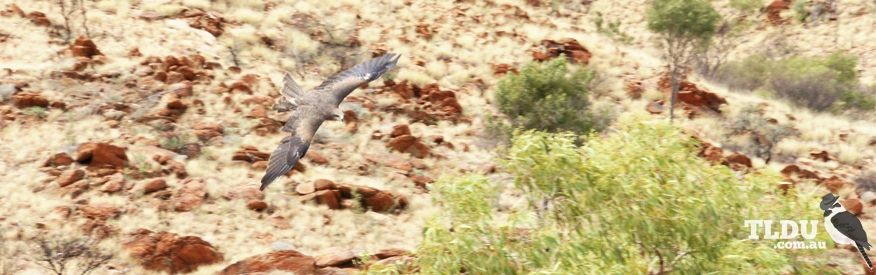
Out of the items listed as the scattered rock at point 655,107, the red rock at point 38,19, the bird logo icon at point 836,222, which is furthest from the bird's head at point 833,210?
the red rock at point 38,19

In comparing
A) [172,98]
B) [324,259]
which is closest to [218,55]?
[172,98]

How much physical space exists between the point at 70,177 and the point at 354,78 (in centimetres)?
740

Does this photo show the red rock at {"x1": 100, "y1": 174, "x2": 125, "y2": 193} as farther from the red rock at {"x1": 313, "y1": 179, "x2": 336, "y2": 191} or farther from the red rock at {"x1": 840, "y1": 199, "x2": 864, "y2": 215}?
the red rock at {"x1": 840, "y1": 199, "x2": 864, "y2": 215}

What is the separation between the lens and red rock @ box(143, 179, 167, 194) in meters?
16.8

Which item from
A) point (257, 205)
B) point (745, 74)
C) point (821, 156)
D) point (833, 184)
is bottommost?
point (745, 74)

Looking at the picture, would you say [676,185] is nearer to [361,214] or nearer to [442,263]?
[442,263]

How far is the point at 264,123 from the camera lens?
21.8m

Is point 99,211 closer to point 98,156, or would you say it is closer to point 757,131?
point 98,156

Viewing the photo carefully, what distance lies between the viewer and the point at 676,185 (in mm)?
7660

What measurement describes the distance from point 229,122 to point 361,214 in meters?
6.21

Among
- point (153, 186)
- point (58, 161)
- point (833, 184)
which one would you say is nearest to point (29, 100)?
point (58, 161)

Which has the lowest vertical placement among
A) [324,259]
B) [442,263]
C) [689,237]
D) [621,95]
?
[621,95]

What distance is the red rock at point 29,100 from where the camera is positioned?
Answer: 65.1 feet

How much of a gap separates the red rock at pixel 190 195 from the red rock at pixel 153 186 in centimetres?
43
